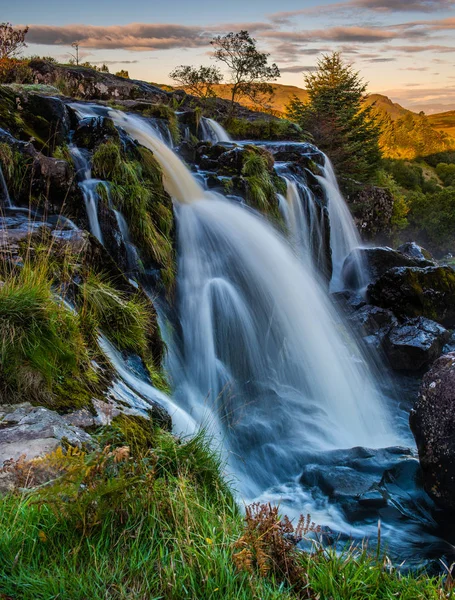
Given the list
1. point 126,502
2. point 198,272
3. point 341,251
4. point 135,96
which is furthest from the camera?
point 135,96

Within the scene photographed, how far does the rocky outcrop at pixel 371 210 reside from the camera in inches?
945

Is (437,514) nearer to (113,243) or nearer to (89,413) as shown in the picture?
(89,413)

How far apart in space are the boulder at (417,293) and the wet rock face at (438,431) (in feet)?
22.5

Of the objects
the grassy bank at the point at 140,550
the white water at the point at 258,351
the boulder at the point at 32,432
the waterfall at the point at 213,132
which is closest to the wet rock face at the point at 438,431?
the white water at the point at 258,351

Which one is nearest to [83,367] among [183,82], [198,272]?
[198,272]

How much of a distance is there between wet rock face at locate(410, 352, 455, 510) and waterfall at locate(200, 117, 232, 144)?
1470cm

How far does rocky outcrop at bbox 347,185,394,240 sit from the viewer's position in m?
24.0

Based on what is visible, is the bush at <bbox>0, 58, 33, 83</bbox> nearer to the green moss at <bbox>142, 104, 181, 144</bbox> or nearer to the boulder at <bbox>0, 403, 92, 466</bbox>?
the green moss at <bbox>142, 104, 181, 144</bbox>

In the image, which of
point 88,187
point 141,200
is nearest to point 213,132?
point 141,200

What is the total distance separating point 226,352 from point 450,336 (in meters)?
6.62

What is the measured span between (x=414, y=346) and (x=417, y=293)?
2093 millimetres

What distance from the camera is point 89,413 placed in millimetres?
4148

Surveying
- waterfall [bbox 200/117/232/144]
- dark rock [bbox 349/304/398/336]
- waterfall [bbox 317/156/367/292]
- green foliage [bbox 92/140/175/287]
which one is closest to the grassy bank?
green foliage [bbox 92/140/175/287]

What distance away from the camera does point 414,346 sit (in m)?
11.6
